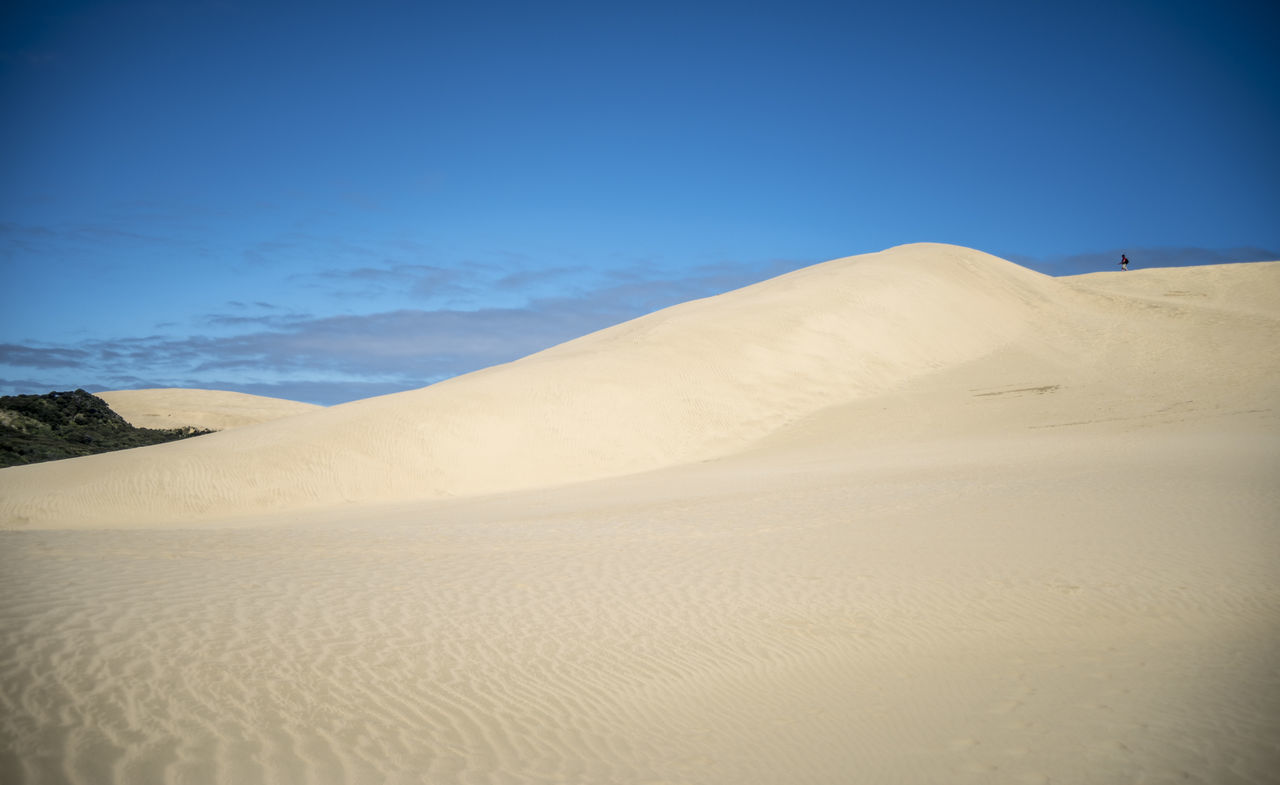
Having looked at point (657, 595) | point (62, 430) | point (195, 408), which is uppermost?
point (195, 408)

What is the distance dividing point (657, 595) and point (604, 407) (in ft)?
46.3

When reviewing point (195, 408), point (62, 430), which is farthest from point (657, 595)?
point (195, 408)

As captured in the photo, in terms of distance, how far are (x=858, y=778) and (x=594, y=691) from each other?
2173mm

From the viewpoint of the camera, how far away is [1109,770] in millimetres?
4590

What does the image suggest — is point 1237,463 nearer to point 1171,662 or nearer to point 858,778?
point 1171,662

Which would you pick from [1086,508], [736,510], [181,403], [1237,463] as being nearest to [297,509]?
[736,510]

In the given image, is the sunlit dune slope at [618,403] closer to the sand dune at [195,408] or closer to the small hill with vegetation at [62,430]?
the small hill with vegetation at [62,430]

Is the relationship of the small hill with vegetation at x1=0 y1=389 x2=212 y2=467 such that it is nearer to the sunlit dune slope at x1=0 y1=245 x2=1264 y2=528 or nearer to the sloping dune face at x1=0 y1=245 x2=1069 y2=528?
the sunlit dune slope at x1=0 y1=245 x2=1264 y2=528

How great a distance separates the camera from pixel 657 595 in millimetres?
8602

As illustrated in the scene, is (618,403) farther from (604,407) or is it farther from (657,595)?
(657,595)

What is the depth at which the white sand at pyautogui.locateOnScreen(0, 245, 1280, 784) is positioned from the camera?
494cm

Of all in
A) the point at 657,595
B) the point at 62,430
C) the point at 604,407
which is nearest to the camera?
the point at 657,595

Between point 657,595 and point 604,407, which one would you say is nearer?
point 657,595

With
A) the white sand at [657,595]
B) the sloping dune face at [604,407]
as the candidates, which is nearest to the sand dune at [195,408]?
the sloping dune face at [604,407]
